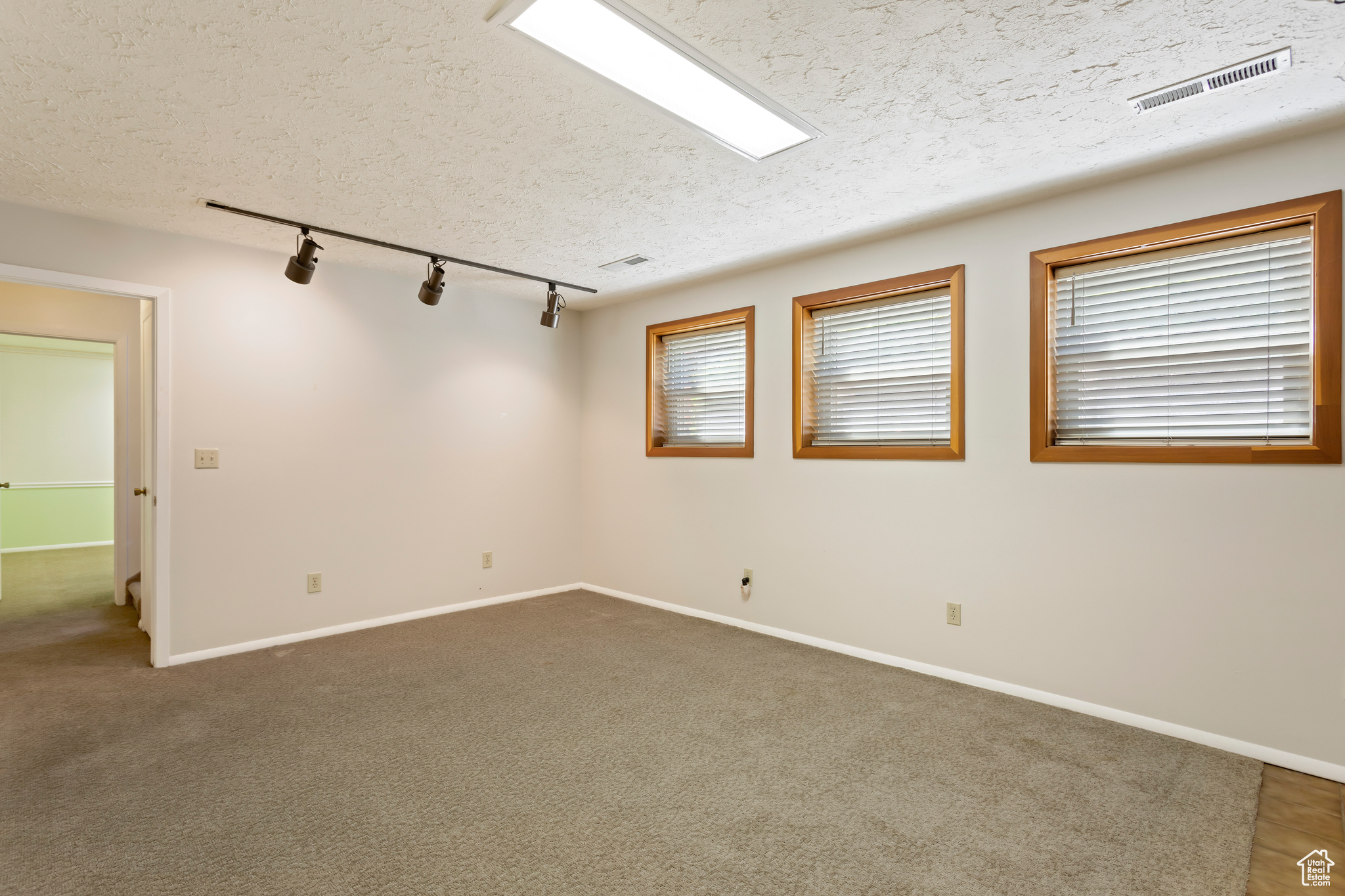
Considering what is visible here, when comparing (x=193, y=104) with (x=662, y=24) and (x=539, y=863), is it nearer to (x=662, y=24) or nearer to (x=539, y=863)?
(x=662, y=24)

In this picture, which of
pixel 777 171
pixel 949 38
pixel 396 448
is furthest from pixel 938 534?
pixel 396 448

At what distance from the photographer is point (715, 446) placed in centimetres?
461

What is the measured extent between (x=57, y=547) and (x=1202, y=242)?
10.7 metres

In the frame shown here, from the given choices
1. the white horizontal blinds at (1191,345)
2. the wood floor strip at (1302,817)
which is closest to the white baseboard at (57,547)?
the white horizontal blinds at (1191,345)

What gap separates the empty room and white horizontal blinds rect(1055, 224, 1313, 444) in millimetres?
16

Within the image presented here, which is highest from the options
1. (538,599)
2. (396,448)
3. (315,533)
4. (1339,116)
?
(1339,116)

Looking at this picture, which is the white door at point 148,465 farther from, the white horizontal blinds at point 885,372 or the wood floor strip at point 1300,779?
the wood floor strip at point 1300,779

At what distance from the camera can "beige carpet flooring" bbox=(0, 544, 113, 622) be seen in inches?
193

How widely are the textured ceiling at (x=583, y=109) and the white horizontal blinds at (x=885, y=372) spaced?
0.54 m

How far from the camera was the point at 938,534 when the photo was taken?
3398mm

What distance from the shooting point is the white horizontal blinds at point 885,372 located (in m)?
3.51

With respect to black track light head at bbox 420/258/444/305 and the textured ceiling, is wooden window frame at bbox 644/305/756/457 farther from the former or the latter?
black track light head at bbox 420/258/444/305

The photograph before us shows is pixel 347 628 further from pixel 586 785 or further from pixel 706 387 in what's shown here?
pixel 706 387

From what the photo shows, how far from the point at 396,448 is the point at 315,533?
0.74 m
